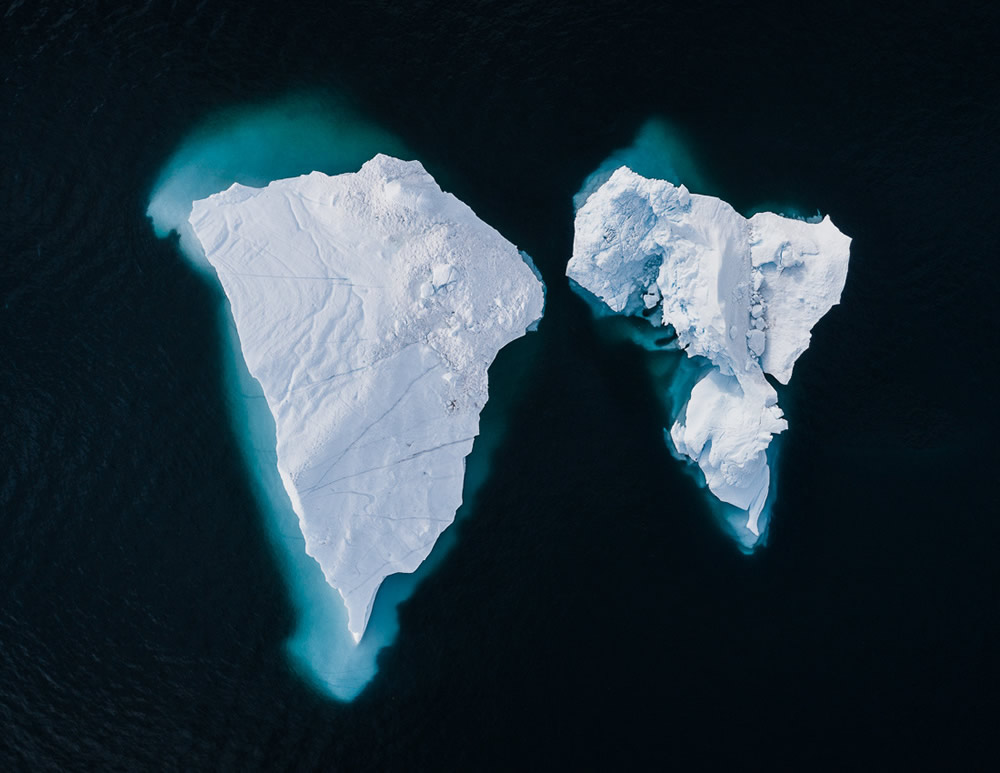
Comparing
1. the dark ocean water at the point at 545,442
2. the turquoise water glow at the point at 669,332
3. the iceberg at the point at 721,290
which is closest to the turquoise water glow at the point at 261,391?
the dark ocean water at the point at 545,442

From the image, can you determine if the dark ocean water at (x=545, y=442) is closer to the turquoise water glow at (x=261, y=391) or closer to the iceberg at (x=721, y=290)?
the turquoise water glow at (x=261, y=391)

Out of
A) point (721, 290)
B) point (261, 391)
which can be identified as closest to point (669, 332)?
point (721, 290)

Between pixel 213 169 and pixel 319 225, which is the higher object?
pixel 213 169

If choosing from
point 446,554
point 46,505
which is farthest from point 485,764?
point 46,505

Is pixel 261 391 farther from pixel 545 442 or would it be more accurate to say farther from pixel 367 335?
pixel 545 442

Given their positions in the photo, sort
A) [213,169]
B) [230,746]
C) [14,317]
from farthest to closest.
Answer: [213,169], [14,317], [230,746]

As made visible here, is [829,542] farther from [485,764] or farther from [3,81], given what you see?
[3,81]
